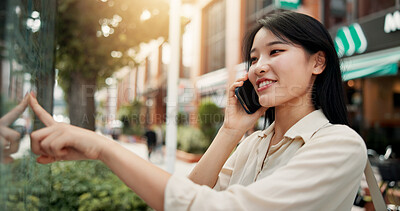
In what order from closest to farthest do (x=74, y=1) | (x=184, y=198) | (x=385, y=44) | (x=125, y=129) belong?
1. (x=184, y=198)
2. (x=74, y=1)
3. (x=385, y=44)
4. (x=125, y=129)

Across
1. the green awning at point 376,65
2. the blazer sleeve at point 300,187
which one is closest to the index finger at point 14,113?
the blazer sleeve at point 300,187

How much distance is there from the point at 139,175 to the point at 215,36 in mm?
17509

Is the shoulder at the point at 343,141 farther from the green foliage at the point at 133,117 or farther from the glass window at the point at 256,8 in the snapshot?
the green foliage at the point at 133,117

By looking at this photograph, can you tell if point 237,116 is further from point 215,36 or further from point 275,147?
point 215,36

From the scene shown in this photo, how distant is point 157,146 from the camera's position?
12.0m

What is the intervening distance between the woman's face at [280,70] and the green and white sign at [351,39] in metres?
7.51

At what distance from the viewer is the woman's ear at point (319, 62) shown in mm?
1196

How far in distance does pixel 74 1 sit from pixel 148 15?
123cm

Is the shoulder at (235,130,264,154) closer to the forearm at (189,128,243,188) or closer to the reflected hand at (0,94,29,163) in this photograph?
the forearm at (189,128,243,188)

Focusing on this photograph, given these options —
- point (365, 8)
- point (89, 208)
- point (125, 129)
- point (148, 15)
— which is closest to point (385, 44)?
point (365, 8)

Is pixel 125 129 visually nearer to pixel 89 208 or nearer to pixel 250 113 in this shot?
pixel 89 208

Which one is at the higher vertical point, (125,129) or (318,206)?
(318,206)

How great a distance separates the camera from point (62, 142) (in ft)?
2.37

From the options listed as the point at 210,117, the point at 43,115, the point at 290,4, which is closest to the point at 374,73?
the point at 290,4
